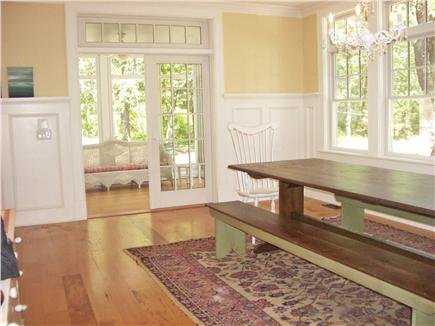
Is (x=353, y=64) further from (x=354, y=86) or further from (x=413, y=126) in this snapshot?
(x=413, y=126)

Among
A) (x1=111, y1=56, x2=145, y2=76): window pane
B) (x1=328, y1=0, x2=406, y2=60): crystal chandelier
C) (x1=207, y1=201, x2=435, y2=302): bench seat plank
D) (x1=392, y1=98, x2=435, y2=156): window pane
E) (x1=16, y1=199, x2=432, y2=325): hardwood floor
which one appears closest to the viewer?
(x1=207, y1=201, x2=435, y2=302): bench seat plank

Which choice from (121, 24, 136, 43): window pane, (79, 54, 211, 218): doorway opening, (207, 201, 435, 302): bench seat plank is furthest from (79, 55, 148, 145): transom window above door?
(207, 201, 435, 302): bench seat plank

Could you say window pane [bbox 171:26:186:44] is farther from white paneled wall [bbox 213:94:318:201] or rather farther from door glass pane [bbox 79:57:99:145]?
door glass pane [bbox 79:57:99:145]

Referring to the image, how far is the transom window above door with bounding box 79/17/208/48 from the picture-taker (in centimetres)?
563

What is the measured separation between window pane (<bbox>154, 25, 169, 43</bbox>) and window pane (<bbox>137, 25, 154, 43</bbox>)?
50mm

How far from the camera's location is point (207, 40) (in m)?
6.13

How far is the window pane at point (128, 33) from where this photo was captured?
5.75 metres

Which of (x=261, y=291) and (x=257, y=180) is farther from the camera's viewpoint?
(x=257, y=180)

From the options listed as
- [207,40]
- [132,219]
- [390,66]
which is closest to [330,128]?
[390,66]

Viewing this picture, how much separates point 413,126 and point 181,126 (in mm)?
2769

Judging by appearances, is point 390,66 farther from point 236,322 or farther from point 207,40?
point 236,322

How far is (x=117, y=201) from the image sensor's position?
6.77 metres

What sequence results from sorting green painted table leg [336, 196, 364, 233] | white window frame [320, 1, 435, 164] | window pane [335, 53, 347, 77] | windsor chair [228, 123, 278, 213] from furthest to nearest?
1. window pane [335, 53, 347, 77]
2. white window frame [320, 1, 435, 164]
3. windsor chair [228, 123, 278, 213]
4. green painted table leg [336, 196, 364, 233]

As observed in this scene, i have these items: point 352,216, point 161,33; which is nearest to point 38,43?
point 161,33
